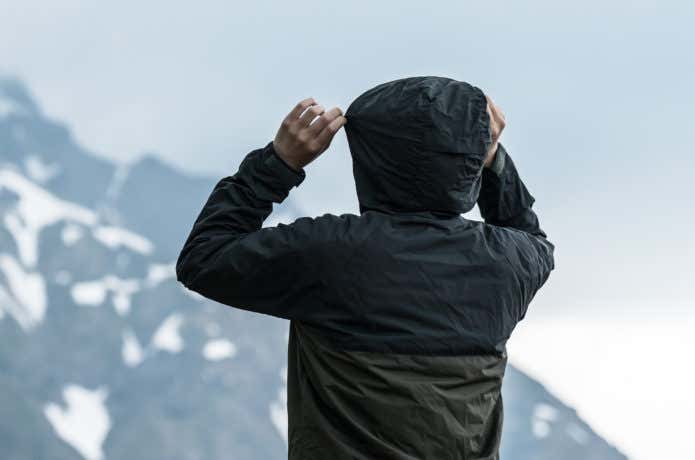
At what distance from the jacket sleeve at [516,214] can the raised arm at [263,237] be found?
0.44 meters

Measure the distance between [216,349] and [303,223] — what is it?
7574cm

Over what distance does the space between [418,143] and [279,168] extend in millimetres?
264

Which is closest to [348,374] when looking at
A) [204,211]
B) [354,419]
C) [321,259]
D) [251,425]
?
[354,419]

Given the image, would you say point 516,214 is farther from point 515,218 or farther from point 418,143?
point 418,143

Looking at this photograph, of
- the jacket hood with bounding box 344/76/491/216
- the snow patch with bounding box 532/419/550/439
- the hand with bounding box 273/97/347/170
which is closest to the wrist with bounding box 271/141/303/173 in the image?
the hand with bounding box 273/97/347/170

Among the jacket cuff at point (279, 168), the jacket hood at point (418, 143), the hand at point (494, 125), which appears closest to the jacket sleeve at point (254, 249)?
the jacket cuff at point (279, 168)

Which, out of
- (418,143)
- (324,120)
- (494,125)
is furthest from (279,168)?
(494,125)

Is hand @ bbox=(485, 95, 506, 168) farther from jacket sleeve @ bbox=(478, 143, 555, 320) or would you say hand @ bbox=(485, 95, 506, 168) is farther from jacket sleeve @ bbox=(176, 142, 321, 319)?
jacket sleeve @ bbox=(176, 142, 321, 319)

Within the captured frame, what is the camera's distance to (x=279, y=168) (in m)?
1.96

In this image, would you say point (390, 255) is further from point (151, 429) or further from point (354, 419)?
point (151, 429)

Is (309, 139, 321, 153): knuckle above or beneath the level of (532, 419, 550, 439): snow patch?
above

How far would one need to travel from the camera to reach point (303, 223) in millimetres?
1863

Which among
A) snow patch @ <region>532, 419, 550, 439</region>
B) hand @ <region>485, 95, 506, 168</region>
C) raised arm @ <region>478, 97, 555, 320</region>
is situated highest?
hand @ <region>485, 95, 506, 168</region>

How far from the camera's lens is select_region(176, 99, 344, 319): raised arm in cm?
185
